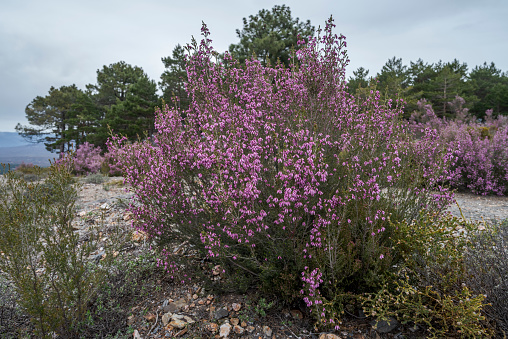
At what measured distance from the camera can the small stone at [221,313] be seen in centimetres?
287

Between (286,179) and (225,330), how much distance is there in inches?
65.5

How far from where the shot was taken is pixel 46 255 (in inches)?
93.9

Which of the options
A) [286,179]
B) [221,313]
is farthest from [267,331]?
[286,179]

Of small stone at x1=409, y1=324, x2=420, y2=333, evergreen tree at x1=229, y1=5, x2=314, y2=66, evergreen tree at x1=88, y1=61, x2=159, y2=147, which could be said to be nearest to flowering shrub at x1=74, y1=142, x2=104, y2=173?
evergreen tree at x1=88, y1=61, x2=159, y2=147

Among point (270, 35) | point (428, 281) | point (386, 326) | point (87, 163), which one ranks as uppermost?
point (270, 35)

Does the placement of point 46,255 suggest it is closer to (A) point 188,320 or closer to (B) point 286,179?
(A) point 188,320

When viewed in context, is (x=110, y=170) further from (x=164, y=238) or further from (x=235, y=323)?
(x=235, y=323)

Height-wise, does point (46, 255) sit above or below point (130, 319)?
above

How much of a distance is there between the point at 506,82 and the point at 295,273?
46.4 meters

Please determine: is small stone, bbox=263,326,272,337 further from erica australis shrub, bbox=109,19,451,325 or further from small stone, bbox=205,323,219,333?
small stone, bbox=205,323,219,333

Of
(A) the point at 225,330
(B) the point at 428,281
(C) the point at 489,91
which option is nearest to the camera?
(B) the point at 428,281

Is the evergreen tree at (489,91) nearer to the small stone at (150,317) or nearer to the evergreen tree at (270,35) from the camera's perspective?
the evergreen tree at (270,35)

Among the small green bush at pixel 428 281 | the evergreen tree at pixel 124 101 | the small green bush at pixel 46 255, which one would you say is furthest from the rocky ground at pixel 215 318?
the evergreen tree at pixel 124 101

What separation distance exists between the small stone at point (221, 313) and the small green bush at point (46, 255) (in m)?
1.30
